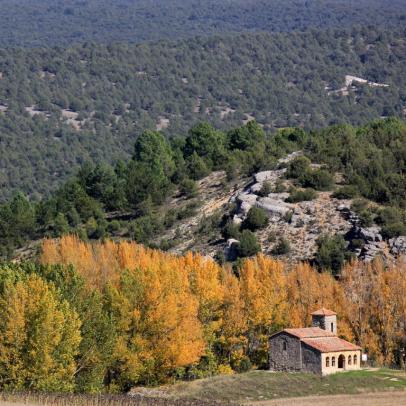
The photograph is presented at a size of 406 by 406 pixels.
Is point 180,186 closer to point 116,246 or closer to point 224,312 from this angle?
point 116,246

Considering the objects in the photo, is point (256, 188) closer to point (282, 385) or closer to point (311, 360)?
point (311, 360)

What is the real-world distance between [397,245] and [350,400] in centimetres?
3297

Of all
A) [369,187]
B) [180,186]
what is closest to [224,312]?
[369,187]

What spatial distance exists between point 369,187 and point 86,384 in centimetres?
4516

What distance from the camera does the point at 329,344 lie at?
262 ft

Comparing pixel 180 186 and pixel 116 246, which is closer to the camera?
pixel 116 246

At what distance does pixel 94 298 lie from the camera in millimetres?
80062

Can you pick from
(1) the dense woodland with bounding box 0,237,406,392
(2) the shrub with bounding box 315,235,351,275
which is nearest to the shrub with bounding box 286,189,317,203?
(2) the shrub with bounding box 315,235,351,275

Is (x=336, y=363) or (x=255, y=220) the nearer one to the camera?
(x=336, y=363)

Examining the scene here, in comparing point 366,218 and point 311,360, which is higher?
point 366,218

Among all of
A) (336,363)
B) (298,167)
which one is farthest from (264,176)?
(336,363)

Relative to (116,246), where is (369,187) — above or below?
above

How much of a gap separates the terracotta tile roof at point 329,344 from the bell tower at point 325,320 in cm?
313

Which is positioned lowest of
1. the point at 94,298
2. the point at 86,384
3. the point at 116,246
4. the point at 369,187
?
the point at 86,384
